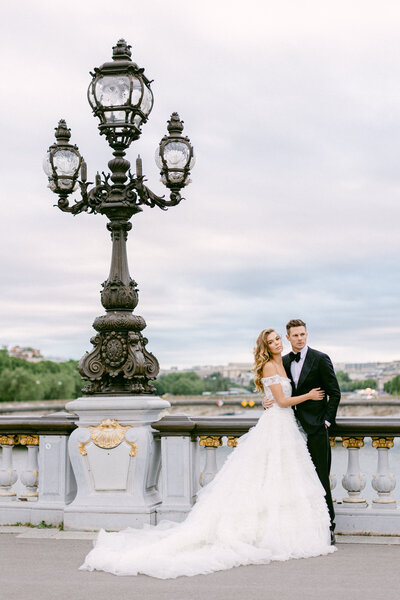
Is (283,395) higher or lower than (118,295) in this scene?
lower

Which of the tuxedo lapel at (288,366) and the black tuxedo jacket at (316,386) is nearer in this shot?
the black tuxedo jacket at (316,386)

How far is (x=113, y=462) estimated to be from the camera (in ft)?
26.7

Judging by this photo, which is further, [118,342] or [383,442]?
[118,342]

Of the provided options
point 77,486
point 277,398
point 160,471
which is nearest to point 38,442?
point 77,486

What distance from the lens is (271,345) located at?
286 inches

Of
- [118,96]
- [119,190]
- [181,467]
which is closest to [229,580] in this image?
[181,467]

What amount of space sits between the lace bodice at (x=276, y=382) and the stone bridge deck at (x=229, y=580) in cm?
144

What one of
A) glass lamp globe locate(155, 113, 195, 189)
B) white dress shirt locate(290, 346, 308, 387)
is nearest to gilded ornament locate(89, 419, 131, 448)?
white dress shirt locate(290, 346, 308, 387)

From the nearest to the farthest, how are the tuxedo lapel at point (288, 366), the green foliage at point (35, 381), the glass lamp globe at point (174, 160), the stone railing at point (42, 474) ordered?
the tuxedo lapel at point (288, 366) → the stone railing at point (42, 474) → the glass lamp globe at point (174, 160) → the green foliage at point (35, 381)

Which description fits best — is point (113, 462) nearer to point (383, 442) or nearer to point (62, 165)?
point (383, 442)

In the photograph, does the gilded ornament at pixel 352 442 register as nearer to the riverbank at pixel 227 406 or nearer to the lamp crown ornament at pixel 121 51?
the lamp crown ornament at pixel 121 51

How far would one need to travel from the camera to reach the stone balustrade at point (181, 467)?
7738mm

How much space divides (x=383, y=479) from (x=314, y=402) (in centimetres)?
117

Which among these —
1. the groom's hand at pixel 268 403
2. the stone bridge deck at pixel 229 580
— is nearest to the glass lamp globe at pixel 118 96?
the groom's hand at pixel 268 403
